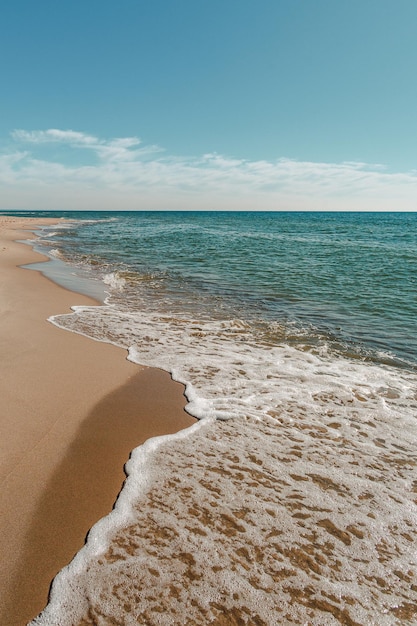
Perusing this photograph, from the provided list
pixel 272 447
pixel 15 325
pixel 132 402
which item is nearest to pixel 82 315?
pixel 15 325

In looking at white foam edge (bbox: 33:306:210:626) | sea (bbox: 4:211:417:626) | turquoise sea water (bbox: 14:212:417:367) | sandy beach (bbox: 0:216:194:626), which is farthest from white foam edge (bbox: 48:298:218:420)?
turquoise sea water (bbox: 14:212:417:367)

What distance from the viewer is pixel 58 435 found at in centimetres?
439

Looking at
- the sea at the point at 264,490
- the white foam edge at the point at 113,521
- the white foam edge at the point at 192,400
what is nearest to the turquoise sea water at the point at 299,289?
the sea at the point at 264,490

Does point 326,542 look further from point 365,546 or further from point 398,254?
point 398,254

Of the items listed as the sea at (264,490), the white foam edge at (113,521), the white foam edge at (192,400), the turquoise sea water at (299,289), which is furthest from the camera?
the turquoise sea water at (299,289)

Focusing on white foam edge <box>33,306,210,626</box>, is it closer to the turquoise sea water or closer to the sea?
the sea

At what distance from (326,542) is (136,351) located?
17.0 feet

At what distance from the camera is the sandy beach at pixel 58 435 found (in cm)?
285

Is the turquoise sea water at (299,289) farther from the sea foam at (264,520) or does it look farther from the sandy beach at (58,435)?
the sandy beach at (58,435)

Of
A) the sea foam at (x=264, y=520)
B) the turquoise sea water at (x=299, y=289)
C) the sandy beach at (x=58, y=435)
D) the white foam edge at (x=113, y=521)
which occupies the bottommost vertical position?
the sea foam at (x=264, y=520)

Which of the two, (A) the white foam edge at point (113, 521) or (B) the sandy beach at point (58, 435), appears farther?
(B) the sandy beach at point (58, 435)

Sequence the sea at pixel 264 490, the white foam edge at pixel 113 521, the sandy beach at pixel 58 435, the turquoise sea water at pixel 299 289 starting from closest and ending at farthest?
the white foam edge at pixel 113 521, the sea at pixel 264 490, the sandy beach at pixel 58 435, the turquoise sea water at pixel 299 289

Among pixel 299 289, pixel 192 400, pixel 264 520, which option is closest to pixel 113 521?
pixel 264 520

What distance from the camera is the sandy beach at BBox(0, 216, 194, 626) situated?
9.36 ft
